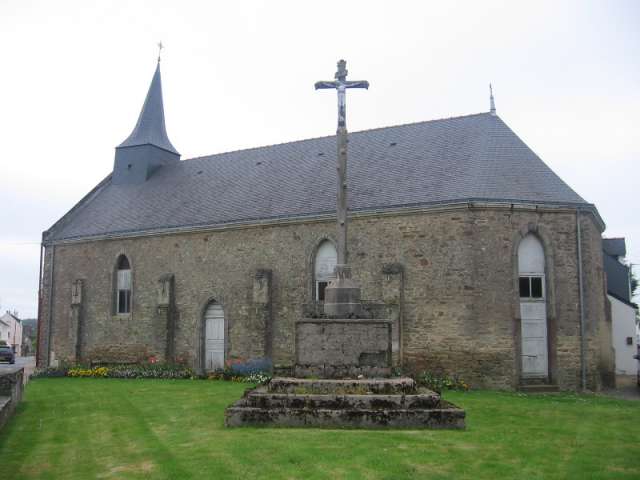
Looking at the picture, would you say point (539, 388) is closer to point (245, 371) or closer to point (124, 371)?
point (245, 371)

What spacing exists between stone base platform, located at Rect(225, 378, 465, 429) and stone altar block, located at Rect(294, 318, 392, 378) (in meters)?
0.76

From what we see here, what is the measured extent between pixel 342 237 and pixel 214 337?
11.4 m

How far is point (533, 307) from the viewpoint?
18406 mm

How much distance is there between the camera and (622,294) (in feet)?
91.6

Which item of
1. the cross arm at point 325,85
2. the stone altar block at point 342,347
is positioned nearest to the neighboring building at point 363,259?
the stone altar block at point 342,347

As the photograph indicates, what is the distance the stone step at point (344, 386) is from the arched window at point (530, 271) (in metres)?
9.25

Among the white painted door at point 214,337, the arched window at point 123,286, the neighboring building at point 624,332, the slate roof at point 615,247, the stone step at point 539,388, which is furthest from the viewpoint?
the slate roof at point 615,247

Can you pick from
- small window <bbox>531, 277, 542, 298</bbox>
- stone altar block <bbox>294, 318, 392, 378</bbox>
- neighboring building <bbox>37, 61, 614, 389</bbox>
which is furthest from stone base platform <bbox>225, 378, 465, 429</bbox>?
small window <bbox>531, 277, 542, 298</bbox>

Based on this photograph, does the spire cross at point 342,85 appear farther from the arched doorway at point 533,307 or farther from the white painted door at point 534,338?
the white painted door at point 534,338

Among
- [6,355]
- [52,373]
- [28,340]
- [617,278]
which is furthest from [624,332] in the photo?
[28,340]

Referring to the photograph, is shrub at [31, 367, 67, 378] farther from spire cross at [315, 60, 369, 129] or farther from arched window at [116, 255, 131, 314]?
spire cross at [315, 60, 369, 129]

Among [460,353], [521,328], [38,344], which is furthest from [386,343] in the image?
[38,344]

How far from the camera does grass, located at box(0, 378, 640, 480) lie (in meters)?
7.19

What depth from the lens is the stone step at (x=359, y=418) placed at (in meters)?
9.45
